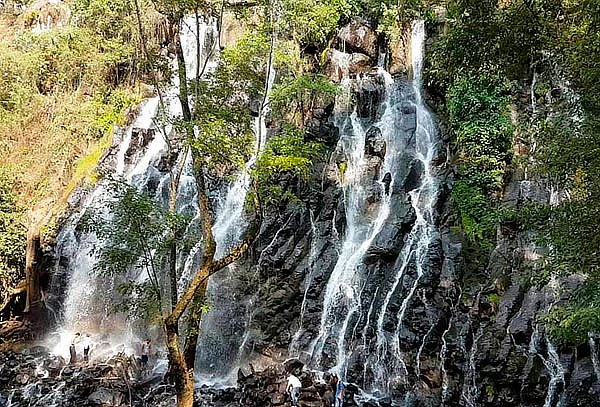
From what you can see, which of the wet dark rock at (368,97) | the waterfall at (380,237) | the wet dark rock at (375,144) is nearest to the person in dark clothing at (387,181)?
the waterfall at (380,237)

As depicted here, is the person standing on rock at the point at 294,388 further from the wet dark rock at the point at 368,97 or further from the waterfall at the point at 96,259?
the wet dark rock at the point at 368,97

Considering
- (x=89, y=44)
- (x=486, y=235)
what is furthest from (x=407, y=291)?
(x=89, y=44)

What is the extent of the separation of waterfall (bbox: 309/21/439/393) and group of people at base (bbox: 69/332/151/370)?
168 inches

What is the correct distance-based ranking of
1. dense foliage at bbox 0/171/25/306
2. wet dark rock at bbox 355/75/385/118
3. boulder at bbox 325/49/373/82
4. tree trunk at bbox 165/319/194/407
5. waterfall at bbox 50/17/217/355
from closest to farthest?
1. tree trunk at bbox 165/319/194/407
2. dense foliage at bbox 0/171/25/306
3. waterfall at bbox 50/17/217/355
4. wet dark rock at bbox 355/75/385/118
5. boulder at bbox 325/49/373/82

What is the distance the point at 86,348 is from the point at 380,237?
27.5 ft

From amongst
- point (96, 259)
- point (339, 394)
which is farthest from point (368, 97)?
point (339, 394)

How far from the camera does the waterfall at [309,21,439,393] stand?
12.6 metres

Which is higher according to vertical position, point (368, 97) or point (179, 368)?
point (368, 97)

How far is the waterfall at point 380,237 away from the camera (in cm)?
1260

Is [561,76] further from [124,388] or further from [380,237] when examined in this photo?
[124,388]

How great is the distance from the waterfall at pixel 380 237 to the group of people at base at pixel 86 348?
14.0 ft

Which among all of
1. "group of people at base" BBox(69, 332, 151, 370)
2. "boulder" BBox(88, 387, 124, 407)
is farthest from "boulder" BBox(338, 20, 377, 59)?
"boulder" BBox(88, 387, 124, 407)

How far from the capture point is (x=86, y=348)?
13906 millimetres

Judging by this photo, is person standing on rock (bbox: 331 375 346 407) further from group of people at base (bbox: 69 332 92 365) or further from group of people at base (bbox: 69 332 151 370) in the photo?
group of people at base (bbox: 69 332 92 365)
